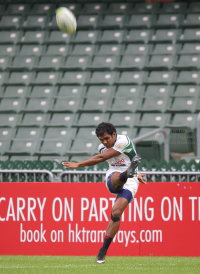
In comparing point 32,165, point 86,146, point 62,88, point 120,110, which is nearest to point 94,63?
point 62,88

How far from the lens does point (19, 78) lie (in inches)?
530

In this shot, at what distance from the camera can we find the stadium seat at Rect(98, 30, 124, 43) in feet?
44.8

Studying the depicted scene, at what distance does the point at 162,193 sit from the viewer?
24.1 feet

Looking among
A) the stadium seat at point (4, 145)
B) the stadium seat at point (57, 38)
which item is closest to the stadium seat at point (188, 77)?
the stadium seat at point (57, 38)

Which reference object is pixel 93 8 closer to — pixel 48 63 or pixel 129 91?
pixel 48 63

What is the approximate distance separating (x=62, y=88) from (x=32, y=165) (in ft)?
18.1

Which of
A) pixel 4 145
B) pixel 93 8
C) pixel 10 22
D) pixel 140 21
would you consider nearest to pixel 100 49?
pixel 140 21

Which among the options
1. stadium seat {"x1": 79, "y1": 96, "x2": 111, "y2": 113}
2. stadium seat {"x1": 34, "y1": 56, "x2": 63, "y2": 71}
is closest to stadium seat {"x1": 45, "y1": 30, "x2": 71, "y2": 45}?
stadium seat {"x1": 34, "y1": 56, "x2": 63, "y2": 71}

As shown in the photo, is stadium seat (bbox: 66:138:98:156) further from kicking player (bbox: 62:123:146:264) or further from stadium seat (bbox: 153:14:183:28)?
kicking player (bbox: 62:123:146:264)

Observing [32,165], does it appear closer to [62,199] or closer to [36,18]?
[62,199]

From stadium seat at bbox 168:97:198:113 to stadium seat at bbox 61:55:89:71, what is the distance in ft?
8.80

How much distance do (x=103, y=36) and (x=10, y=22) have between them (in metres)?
2.93

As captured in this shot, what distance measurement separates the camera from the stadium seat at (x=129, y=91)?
12289 millimetres

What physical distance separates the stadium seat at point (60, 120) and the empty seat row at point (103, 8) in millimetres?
3750
